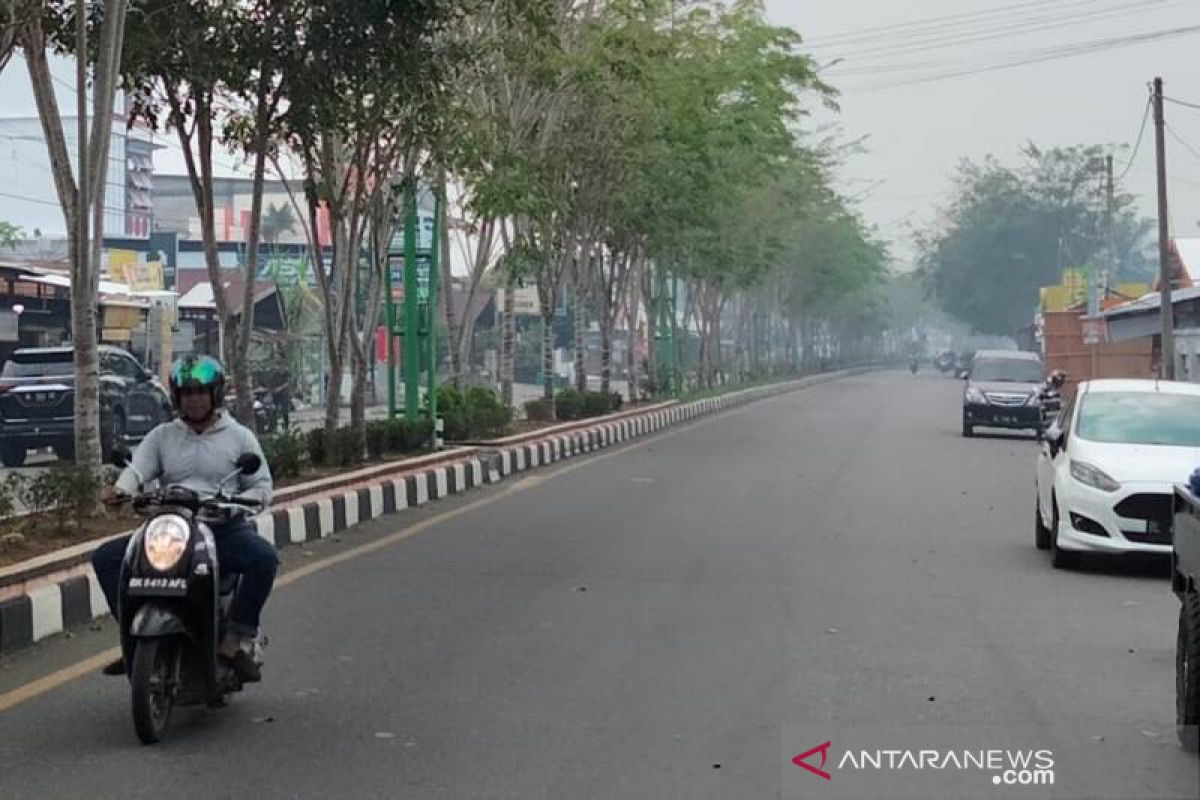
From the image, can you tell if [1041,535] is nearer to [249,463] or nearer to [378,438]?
[249,463]

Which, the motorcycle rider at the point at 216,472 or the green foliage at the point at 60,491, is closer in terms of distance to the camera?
the motorcycle rider at the point at 216,472

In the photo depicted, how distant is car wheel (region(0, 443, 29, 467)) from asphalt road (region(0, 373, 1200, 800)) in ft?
34.2

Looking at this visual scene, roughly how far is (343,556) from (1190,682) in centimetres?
788

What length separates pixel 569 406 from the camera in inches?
1356

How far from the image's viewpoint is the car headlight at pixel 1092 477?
42.0ft

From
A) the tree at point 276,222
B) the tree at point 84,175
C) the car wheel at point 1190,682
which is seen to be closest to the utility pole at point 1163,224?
the tree at point 84,175

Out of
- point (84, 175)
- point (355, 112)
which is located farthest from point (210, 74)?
point (84, 175)

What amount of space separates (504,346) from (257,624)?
23979 mm

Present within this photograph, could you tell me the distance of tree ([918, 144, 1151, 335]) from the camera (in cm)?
8612

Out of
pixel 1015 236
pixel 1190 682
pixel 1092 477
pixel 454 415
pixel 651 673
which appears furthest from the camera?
pixel 1015 236

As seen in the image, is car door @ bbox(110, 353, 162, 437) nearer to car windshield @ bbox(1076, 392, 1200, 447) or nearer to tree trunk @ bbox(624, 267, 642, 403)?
car windshield @ bbox(1076, 392, 1200, 447)

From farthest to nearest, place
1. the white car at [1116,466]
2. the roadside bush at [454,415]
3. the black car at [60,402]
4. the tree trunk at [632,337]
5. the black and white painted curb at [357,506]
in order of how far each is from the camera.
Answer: the tree trunk at [632,337] < the roadside bush at [454,415] < the black car at [60,402] < the white car at [1116,466] < the black and white painted curb at [357,506]

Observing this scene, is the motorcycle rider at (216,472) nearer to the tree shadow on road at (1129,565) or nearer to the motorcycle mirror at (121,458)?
the motorcycle mirror at (121,458)

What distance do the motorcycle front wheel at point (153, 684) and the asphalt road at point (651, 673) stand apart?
0.43 ft
